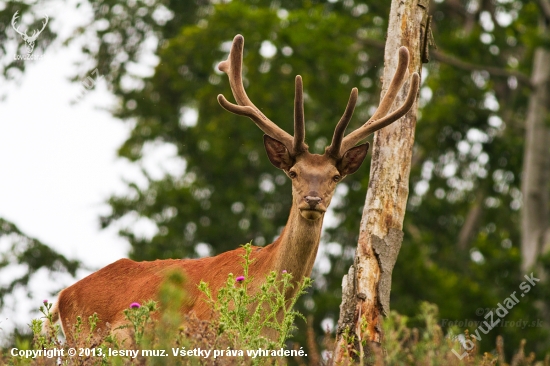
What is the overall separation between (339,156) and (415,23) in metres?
1.35

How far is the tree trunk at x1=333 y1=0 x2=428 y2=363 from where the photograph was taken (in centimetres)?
732

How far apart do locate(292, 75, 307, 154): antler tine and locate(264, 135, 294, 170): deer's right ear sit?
5.4 inches

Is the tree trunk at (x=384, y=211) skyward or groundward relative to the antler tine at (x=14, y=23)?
groundward

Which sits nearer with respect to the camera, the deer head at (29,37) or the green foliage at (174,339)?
the green foliage at (174,339)

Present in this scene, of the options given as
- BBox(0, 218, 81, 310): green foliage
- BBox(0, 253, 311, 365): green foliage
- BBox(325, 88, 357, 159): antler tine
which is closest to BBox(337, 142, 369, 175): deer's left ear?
BBox(325, 88, 357, 159): antler tine

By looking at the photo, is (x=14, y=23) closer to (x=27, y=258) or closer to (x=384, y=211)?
(x=27, y=258)

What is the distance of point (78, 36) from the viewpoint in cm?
2298

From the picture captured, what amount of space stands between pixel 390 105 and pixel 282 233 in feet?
4.63

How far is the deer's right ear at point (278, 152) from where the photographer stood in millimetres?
8188

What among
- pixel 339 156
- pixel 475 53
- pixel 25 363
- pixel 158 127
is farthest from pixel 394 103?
pixel 158 127

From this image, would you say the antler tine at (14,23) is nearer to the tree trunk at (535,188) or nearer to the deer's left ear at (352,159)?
the tree trunk at (535,188)

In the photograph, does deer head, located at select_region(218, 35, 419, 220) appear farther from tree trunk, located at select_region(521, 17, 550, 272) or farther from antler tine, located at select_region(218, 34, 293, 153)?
tree trunk, located at select_region(521, 17, 550, 272)

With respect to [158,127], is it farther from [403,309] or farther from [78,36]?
[403,309]

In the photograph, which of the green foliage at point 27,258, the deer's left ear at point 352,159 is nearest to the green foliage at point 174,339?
the deer's left ear at point 352,159
